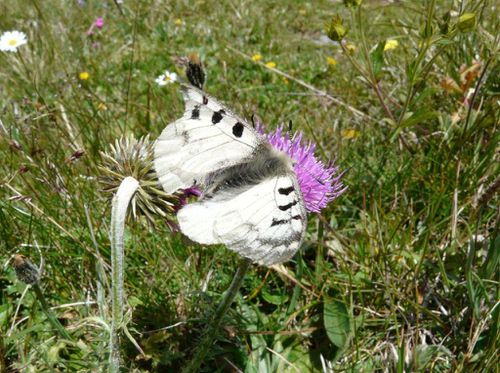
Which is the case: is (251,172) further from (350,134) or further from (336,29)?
(350,134)

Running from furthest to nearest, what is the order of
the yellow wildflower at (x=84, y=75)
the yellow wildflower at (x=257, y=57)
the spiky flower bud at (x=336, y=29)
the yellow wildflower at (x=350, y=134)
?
1. the yellow wildflower at (x=257, y=57)
2. the yellow wildflower at (x=84, y=75)
3. the yellow wildflower at (x=350, y=134)
4. the spiky flower bud at (x=336, y=29)

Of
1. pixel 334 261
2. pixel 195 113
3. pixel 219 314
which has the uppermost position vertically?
pixel 195 113

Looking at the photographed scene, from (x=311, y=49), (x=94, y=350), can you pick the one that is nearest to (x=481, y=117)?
(x=94, y=350)

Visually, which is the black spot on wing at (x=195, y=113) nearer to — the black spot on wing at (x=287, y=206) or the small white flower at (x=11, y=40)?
the black spot on wing at (x=287, y=206)

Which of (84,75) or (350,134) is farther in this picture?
(84,75)

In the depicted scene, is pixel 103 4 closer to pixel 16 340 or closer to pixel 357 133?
pixel 357 133

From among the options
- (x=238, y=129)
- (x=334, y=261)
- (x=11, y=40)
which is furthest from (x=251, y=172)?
(x=11, y=40)

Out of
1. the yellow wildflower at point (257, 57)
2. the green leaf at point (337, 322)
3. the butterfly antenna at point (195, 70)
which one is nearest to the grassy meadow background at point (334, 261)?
the green leaf at point (337, 322)
